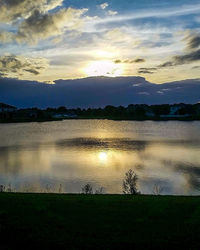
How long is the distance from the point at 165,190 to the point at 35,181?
8.67 metres

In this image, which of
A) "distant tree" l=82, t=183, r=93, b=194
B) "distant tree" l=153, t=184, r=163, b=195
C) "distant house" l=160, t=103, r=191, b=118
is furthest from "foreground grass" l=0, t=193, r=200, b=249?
"distant house" l=160, t=103, r=191, b=118

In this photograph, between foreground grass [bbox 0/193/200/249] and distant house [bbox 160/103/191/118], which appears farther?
distant house [bbox 160/103/191/118]

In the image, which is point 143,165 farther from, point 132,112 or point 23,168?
point 132,112

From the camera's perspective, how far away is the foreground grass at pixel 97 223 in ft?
21.7

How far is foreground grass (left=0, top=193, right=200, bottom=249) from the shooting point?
21.7ft

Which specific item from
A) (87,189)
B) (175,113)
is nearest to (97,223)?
(87,189)

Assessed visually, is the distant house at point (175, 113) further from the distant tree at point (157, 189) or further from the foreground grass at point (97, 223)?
the foreground grass at point (97, 223)

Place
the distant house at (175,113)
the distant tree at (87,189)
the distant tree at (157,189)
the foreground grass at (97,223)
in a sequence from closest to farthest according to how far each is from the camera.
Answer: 1. the foreground grass at (97,223)
2. the distant tree at (87,189)
3. the distant tree at (157,189)
4. the distant house at (175,113)

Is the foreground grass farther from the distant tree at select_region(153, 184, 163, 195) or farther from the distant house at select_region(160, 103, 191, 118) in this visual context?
the distant house at select_region(160, 103, 191, 118)

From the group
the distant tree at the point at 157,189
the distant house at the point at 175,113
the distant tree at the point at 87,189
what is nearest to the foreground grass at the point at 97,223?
the distant tree at the point at 87,189

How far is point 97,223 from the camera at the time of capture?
795 centimetres

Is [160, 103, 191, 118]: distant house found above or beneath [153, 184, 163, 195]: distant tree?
above

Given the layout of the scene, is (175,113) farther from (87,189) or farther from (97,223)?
(97,223)

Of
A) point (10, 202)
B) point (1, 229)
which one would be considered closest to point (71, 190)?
point (10, 202)
